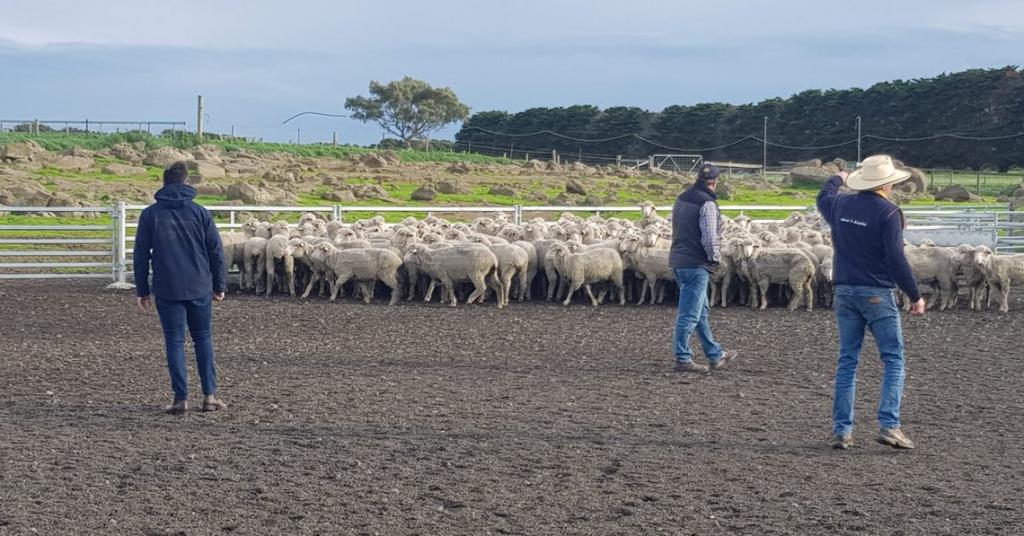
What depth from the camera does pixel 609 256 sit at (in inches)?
742

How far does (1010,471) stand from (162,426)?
19.7ft

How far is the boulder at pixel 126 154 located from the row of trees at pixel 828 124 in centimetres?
3807

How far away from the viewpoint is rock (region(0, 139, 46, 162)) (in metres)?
43.5

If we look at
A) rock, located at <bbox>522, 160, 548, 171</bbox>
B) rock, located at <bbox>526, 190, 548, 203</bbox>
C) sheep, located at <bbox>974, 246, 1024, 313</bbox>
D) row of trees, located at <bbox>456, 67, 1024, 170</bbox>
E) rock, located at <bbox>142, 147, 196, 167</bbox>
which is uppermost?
row of trees, located at <bbox>456, 67, 1024, 170</bbox>

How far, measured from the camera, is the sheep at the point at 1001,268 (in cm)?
1823

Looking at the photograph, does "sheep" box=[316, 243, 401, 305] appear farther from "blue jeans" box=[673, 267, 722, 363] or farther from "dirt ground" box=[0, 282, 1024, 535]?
"blue jeans" box=[673, 267, 722, 363]

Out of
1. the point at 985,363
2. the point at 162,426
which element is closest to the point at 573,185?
the point at 985,363

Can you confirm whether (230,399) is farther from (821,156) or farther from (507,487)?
(821,156)

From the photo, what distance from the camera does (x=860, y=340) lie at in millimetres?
9195

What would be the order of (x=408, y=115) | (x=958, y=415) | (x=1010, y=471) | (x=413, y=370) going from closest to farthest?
(x=1010, y=471), (x=958, y=415), (x=413, y=370), (x=408, y=115)

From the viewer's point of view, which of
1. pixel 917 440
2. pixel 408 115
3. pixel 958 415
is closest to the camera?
pixel 917 440

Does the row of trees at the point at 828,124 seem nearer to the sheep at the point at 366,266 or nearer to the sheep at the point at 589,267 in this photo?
the sheep at the point at 589,267

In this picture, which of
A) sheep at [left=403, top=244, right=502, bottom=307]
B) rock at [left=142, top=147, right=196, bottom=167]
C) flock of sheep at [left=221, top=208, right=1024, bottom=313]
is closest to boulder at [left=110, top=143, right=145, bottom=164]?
rock at [left=142, top=147, right=196, bottom=167]

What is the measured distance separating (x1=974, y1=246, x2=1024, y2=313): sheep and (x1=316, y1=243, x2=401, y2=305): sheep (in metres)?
8.24
